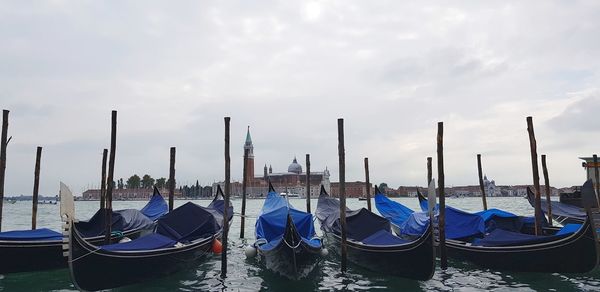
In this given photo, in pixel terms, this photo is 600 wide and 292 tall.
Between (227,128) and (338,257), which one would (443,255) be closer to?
(338,257)

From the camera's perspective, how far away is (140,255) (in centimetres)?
827

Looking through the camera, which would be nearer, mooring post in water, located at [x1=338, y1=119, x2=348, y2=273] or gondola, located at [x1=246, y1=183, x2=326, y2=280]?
Answer: gondola, located at [x1=246, y1=183, x2=326, y2=280]

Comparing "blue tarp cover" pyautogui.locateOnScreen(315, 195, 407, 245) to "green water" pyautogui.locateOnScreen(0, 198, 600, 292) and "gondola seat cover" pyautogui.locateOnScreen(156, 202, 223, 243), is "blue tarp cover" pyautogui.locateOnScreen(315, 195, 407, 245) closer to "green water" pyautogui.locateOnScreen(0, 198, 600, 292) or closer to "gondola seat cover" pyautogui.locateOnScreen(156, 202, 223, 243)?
"green water" pyautogui.locateOnScreen(0, 198, 600, 292)

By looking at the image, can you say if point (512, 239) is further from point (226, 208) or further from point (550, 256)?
point (226, 208)

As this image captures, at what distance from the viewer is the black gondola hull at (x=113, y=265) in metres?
7.34

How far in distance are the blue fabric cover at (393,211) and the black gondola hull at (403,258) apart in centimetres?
512

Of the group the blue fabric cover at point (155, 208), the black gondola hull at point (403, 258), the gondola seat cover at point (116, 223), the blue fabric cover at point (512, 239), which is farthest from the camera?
the blue fabric cover at point (155, 208)

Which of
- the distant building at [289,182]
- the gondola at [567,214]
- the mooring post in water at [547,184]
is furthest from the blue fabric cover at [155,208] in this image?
the distant building at [289,182]

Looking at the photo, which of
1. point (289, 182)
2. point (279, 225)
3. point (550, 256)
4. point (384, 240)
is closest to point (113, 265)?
point (279, 225)

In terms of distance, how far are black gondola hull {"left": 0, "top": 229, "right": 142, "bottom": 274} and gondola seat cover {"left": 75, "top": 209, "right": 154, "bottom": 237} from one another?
4.16ft

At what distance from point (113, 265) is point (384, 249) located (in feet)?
16.6

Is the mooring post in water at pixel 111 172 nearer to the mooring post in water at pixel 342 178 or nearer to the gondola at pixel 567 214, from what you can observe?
the mooring post in water at pixel 342 178

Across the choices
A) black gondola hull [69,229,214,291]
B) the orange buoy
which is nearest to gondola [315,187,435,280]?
the orange buoy

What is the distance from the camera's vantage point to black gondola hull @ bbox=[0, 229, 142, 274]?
9.16 meters
